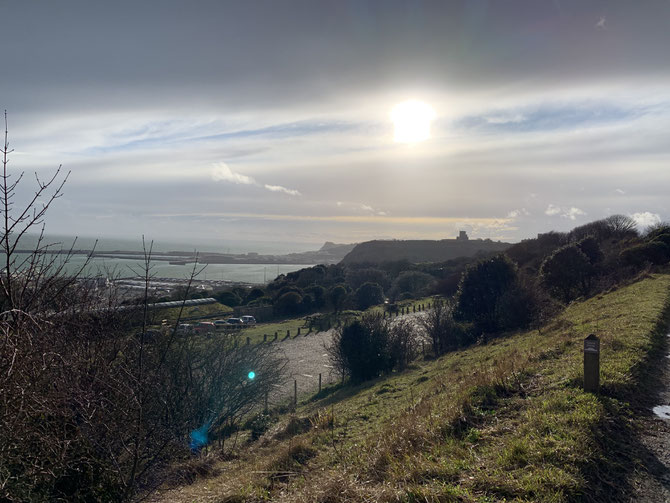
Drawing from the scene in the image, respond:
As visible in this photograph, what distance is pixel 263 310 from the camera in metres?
50.2

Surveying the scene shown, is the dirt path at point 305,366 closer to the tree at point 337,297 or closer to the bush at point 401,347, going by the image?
the bush at point 401,347

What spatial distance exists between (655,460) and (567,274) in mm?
23722

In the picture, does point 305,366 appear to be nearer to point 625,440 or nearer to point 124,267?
point 625,440

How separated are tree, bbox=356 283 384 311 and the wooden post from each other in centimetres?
4866

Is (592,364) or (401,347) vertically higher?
(592,364)

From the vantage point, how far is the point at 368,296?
5644 centimetres

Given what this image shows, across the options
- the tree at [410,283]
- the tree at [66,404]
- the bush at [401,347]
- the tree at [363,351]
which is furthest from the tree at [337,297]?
the tree at [66,404]

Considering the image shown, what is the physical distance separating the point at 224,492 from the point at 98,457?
1513 millimetres

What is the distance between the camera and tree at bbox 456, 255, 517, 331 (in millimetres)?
24656

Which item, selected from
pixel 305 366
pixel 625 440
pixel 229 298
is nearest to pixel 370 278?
pixel 229 298

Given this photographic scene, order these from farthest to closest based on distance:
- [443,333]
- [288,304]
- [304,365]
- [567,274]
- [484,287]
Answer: [288,304] → [304,365] → [567,274] → [484,287] → [443,333]

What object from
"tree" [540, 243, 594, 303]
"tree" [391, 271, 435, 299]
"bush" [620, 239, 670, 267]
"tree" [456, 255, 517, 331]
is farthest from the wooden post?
"tree" [391, 271, 435, 299]

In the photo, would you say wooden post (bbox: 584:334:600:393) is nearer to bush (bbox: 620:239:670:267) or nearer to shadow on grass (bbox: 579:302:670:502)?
shadow on grass (bbox: 579:302:670:502)

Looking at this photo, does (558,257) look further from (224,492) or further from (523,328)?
(224,492)
